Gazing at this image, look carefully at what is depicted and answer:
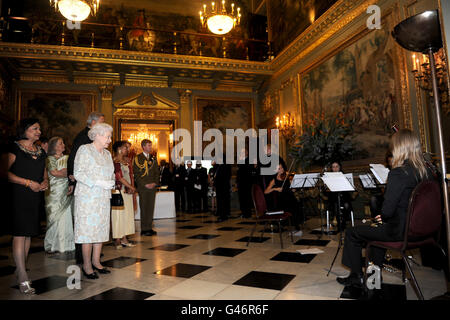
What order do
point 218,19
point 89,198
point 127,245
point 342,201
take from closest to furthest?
point 89,198, point 127,245, point 342,201, point 218,19

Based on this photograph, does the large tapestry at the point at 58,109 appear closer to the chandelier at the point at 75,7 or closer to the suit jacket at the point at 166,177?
the suit jacket at the point at 166,177

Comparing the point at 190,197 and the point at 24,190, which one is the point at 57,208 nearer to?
the point at 24,190

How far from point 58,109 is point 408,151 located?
402 inches

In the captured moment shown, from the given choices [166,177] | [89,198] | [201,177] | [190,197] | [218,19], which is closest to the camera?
[89,198]

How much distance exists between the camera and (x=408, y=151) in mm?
2188

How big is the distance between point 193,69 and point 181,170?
338 centimetres

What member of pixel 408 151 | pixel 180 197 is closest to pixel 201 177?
pixel 180 197

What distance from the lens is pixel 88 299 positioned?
221cm

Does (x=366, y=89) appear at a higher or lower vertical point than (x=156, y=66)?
lower

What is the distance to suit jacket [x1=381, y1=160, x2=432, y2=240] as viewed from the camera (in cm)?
209

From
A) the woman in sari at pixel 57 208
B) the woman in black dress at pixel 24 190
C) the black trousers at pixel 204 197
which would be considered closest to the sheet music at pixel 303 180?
the woman in sari at pixel 57 208

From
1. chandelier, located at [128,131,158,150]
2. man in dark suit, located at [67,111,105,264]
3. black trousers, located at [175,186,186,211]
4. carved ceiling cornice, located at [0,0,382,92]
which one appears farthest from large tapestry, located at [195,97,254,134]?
man in dark suit, located at [67,111,105,264]
